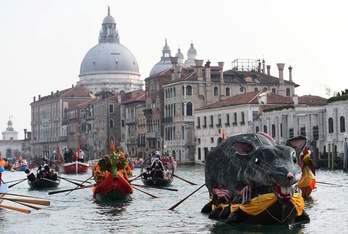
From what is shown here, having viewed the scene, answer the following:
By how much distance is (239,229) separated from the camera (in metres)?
20.2

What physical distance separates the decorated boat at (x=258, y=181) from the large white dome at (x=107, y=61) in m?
132

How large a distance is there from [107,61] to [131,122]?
47139 millimetres

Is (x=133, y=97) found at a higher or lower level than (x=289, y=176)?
higher

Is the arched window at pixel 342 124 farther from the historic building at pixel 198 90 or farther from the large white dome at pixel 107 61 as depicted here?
the large white dome at pixel 107 61

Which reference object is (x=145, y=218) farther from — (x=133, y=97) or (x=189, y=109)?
(x=133, y=97)

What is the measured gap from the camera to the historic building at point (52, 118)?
13700 centimetres

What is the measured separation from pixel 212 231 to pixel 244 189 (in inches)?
68.2

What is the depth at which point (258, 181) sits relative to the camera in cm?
1894

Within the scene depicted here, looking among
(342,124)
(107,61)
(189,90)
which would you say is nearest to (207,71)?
(189,90)

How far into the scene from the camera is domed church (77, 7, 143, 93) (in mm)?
151375

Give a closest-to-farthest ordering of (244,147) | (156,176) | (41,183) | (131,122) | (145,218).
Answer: (244,147), (145,218), (156,176), (41,183), (131,122)

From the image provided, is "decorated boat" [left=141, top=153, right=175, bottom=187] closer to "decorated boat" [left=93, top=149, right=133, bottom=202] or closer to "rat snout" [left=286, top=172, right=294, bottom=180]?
"decorated boat" [left=93, top=149, right=133, bottom=202]

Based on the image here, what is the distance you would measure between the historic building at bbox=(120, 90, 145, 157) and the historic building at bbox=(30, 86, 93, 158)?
80.5 ft

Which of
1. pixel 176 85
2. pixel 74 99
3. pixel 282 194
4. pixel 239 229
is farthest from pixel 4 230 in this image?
pixel 74 99
